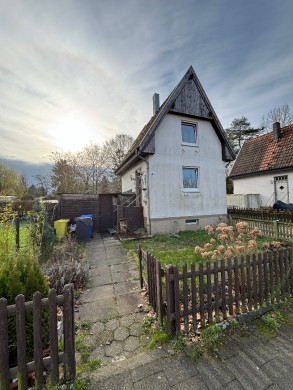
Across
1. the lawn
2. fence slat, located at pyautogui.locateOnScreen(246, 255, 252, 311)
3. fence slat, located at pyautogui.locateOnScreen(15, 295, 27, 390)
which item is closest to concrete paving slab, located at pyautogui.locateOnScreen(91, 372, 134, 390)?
fence slat, located at pyautogui.locateOnScreen(15, 295, 27, 390)

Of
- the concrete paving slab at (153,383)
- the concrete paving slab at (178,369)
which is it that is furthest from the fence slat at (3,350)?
the concrete paving slab at (178,369)

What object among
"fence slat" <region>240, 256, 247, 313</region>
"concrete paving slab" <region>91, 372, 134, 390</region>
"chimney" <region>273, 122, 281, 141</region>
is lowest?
"concrete paving slab" <region>91, 372, 134, 390</region>

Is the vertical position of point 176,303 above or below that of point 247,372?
above

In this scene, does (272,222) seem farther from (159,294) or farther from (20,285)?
(20,285)

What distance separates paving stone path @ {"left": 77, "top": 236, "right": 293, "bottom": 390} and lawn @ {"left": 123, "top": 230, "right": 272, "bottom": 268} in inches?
98.1

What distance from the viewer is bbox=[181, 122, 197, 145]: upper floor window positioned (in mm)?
11560

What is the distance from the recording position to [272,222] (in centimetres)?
905

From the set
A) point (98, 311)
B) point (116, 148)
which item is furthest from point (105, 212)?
point (116, 148)

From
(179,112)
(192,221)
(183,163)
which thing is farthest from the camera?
(192,221)

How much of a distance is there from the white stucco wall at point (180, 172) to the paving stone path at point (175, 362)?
721cm

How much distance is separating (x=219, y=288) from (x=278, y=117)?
3362 centimetres

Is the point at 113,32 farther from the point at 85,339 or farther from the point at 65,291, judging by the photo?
the point at 85,339

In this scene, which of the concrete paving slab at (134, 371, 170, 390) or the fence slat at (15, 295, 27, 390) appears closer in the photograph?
the fence slat at (15, 295, 27, 390)

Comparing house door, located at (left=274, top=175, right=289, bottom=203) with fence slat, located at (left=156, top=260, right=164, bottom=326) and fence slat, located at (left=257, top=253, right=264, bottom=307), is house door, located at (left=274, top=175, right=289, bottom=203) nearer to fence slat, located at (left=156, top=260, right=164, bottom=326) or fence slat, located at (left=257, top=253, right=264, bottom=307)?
fence slat, located at (left=257, top=253, right=264, bottom=307)
